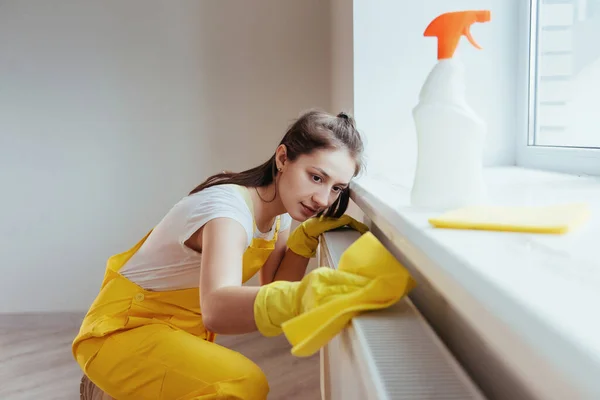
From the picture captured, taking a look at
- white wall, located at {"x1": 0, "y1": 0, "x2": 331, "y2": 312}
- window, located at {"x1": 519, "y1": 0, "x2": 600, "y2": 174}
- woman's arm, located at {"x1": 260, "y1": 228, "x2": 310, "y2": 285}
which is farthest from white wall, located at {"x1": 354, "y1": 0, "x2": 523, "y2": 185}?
white wall, located at {"x1": 0, "y1": 0, "x2": 331, "y2": 312}

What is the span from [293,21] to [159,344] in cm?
160

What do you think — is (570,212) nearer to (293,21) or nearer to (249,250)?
(249,250)

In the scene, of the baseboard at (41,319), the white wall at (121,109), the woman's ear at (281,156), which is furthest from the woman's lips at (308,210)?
the baseboard at (41,319)

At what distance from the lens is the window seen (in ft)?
3.28

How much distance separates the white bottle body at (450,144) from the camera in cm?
67

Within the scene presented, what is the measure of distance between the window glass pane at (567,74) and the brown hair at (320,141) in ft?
1.45

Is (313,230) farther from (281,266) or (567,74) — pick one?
(567,74)

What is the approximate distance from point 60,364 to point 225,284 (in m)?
1.55

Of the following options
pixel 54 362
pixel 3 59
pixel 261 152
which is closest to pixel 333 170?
pixel 261 152

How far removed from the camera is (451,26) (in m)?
0.67

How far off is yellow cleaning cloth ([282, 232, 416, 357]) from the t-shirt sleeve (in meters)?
0.36

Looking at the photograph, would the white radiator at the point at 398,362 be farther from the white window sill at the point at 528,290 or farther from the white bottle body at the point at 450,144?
the white bottle body at the point at 450,144

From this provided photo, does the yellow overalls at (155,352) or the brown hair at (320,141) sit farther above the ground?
the brown hair at (320,141)

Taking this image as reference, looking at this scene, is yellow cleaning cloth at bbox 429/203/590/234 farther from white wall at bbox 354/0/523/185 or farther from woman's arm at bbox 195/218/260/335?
white wall at bbox 354/0/523/185
